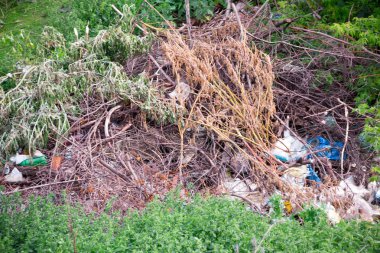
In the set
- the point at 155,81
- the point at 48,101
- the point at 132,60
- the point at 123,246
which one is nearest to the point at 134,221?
the point at 123,246

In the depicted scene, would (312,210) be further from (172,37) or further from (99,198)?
(172,37)

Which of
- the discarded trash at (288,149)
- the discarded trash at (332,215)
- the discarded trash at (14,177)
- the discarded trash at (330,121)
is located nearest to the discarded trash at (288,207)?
the discarded trash at (332,215)

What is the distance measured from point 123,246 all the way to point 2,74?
128 inches

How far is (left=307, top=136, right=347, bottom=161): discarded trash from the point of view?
551cm

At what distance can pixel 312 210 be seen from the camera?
13.8 feet

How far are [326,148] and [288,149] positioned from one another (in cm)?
35

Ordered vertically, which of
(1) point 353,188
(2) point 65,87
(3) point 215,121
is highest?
(2) point 65,87

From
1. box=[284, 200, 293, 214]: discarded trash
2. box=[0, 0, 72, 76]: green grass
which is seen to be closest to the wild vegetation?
box=[284, 200, 293, 214]: discarded trash

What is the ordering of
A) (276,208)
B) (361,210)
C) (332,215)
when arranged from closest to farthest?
1. (276,208)
2. (332,215)
3. (361,210)

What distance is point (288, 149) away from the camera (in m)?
5.48

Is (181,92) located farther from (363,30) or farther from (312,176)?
(363,30)

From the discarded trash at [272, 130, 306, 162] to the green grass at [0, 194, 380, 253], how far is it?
1271 mm

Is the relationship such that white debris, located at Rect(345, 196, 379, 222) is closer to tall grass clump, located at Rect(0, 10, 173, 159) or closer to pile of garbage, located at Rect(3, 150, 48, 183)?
tall grass clump, located at Rect(0, 10, 173, 159)

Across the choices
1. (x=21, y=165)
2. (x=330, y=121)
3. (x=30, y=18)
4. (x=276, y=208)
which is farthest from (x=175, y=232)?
(x=30, y=18)
